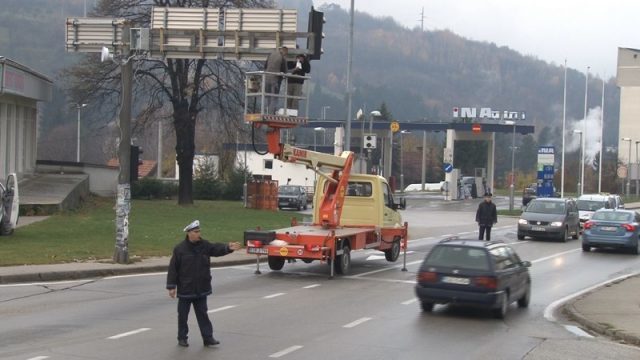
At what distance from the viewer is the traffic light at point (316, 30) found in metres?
20.7

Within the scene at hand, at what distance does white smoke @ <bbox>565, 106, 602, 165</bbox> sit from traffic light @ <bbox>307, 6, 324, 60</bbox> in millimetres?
79146

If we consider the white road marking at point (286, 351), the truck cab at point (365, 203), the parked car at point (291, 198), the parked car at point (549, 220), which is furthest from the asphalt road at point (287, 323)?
the parked car at point (291, 198)

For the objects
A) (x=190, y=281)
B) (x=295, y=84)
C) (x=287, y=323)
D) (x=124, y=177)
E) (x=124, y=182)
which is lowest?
(x=287, y=323)

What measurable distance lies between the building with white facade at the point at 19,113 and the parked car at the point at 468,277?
26466mm

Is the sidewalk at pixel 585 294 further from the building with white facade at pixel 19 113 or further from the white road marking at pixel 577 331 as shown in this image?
the building with white facade at pixel 19 113

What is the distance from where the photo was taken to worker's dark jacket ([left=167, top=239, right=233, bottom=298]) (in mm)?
10883

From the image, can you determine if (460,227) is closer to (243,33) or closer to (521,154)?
(243,33)

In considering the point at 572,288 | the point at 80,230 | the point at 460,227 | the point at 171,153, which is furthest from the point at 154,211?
the point at 171,153

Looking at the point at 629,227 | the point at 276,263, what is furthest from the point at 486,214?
the point at 276,263

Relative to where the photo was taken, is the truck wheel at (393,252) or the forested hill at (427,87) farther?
the forested hill at (427,87)

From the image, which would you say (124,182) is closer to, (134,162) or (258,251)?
(134,162)

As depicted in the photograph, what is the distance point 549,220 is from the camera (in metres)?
33.6

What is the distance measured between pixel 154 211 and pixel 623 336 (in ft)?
105

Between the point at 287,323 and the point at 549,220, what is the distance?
22857 millimetres
